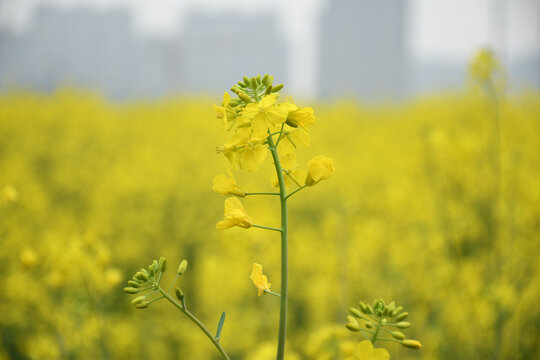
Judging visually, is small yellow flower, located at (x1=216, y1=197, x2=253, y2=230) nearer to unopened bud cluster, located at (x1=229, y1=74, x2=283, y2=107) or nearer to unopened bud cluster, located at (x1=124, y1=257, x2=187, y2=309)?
unopened bud cluster, located at (x1=124, y1=257, x2=187, y2=309)

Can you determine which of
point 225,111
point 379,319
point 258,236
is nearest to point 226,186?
point 225,111

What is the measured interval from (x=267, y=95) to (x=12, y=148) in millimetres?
10618

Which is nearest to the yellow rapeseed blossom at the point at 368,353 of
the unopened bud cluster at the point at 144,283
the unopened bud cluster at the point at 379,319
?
the unopened bud cluster at the point at 379,319

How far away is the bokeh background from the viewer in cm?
261

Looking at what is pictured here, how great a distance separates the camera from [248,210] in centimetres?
619

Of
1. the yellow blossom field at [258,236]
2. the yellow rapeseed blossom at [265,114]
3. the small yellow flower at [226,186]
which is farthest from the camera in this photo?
the yellow blossom field at [258,236]

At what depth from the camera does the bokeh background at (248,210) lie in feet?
8.57

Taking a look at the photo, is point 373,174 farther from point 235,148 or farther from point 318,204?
point 235,148

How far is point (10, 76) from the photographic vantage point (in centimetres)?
1146

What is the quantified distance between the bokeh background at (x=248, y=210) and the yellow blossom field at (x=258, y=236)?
0.10 feet

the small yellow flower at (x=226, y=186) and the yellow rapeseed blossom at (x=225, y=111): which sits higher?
the yellow rapeseed blossom at (x=225, y=111)

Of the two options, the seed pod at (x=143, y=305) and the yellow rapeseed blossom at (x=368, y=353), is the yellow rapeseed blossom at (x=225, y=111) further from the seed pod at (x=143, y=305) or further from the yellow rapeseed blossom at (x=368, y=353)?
the yellow rapeseed blossom at (x=368, y=353)

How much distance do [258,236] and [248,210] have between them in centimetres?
361

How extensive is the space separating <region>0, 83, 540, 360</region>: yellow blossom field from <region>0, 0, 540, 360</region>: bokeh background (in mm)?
31
